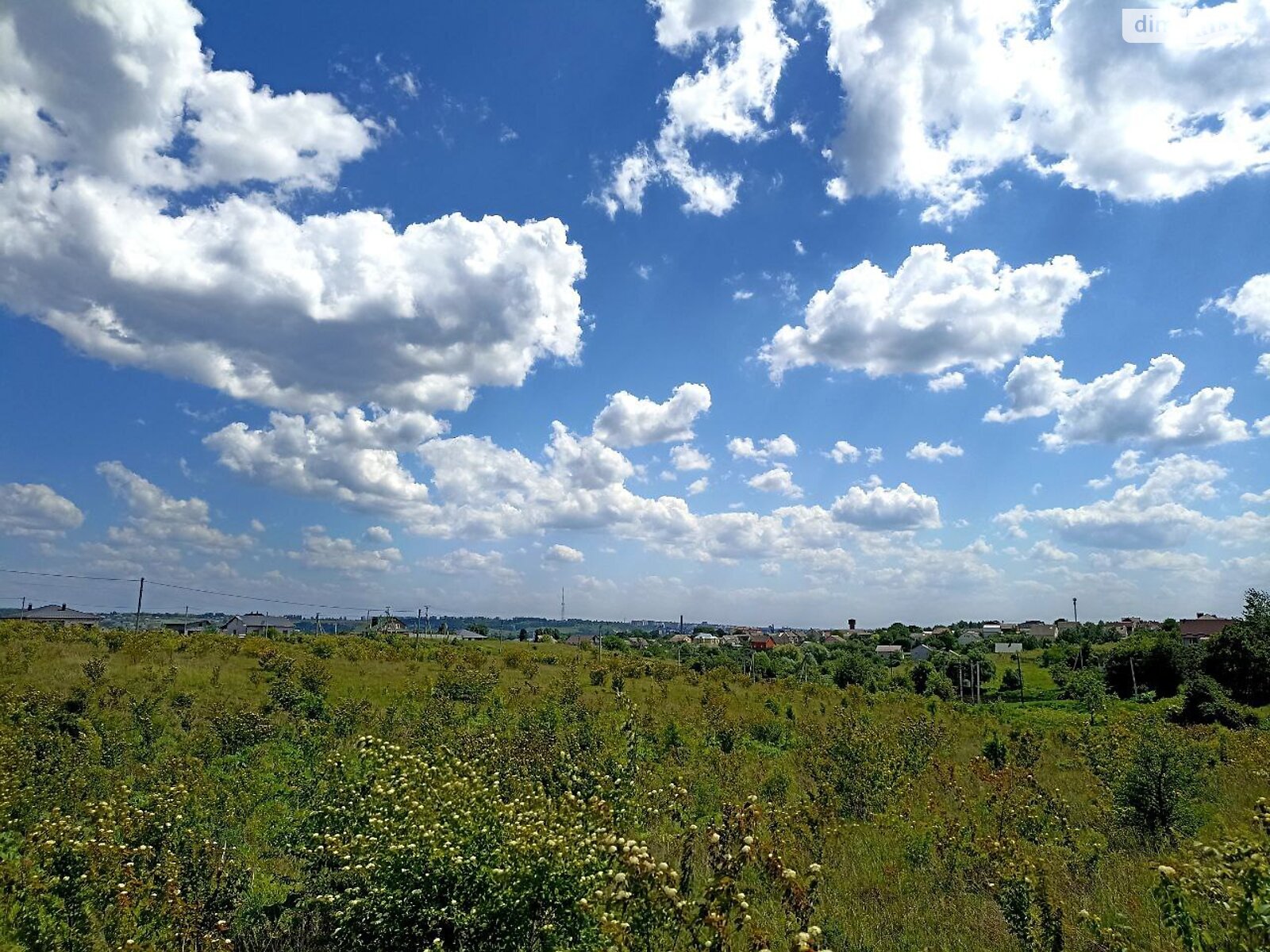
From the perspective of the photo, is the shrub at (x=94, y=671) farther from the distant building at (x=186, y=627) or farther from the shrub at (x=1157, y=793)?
the shrub at (x=1157, y=793)

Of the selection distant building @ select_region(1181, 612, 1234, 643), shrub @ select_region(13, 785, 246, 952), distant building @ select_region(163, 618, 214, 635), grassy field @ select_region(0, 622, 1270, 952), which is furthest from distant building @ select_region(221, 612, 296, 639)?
distant building @ select_region(1181, 612, 1234, 643)

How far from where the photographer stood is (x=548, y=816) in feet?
18.6

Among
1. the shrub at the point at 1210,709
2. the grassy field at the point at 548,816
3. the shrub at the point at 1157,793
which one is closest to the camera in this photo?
the grassy field at the point at 548,816

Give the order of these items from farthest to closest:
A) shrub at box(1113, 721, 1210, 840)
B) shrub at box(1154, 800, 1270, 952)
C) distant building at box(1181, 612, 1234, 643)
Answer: distant building at box(1181, 612, 1234, 643)
shrub at box(1113, 721, 1210, 840)
shrub at box(1154, 800, 1270, 952)

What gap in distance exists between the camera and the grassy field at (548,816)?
5258mm

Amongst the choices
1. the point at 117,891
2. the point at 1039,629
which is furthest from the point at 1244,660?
the point at 1039,629

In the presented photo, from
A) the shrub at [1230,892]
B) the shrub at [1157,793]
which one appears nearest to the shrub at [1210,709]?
the shrub at [1157,793]

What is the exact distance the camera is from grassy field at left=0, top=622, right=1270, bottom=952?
5.26m

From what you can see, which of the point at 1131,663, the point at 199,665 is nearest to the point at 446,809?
the point at 199,665

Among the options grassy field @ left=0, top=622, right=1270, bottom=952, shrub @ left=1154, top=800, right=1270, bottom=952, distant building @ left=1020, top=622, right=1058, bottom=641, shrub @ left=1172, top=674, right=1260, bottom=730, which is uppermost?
shrub @ left=1154, top=800, right=1270, bottom=952

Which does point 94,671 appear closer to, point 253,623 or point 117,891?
point 117,891

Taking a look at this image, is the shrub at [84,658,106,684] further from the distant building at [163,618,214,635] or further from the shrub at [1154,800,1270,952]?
the shrub at [1154,800,1270,952]

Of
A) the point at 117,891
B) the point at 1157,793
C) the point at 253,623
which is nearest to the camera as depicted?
the point at 117,891

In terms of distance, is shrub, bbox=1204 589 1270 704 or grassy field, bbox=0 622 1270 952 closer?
grassy field, bbox=0 622 1270 952
